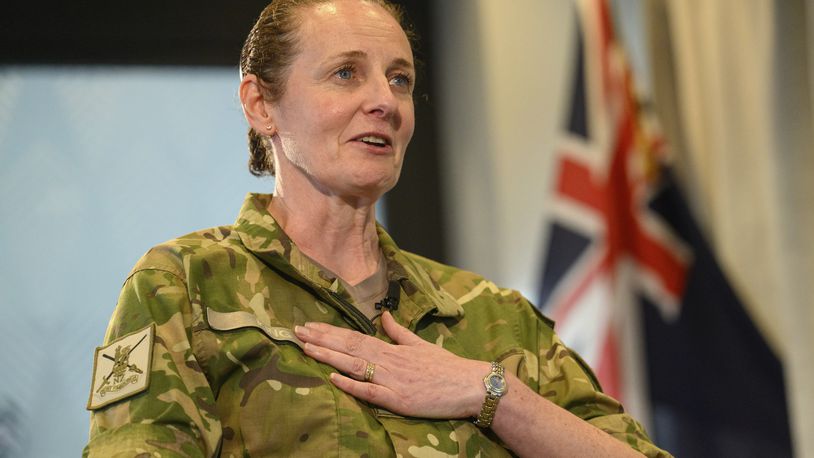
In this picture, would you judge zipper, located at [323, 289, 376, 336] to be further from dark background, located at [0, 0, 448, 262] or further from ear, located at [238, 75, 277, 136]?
dark background, located at [0, 0, 448, 262]

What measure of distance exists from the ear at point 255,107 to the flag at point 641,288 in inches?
79.5

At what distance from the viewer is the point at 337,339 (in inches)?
60.2

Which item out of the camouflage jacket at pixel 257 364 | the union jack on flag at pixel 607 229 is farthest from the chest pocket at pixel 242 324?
the union jack on flag at pixel 607 229

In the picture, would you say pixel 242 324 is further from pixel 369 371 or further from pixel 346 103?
pixel 346 103

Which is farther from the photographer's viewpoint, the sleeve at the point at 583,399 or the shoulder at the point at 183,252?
the sleeve at the point at 583,399

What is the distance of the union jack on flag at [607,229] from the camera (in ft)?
11.5

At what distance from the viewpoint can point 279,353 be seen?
1.48m

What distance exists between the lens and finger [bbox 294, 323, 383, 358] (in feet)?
5.00

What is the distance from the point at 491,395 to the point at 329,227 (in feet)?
1.33

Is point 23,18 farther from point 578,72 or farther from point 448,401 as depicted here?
point 448,401

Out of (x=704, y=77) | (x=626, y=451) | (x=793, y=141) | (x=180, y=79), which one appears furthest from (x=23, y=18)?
(x=626, y=451)

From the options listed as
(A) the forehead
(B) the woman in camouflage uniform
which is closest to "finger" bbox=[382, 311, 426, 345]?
(B) the woman in camouflage uniform

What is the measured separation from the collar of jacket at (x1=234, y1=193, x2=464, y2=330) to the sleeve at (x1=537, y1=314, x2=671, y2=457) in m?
0.17

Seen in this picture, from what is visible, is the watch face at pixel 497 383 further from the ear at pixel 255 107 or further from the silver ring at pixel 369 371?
the ear at pixel 255 107
